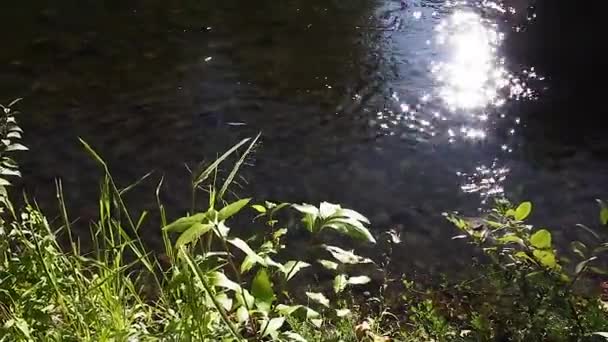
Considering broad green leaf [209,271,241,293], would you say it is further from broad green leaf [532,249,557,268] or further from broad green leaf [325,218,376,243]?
broad green leaf [532,249,557,268]

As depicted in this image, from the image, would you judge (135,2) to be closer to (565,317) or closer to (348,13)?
(348,13)

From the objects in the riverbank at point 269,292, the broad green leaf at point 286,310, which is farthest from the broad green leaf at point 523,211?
the broad green leaf at point 286,310

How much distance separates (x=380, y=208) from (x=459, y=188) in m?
0.36

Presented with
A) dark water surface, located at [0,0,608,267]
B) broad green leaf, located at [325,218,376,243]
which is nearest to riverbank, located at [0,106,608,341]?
broad green leaf, located at [325,218,376,243]

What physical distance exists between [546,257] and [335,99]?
218 cm

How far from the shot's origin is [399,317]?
2488mm

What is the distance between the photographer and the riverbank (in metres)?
1.68

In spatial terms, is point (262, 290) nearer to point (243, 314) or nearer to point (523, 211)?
point (243, 314)

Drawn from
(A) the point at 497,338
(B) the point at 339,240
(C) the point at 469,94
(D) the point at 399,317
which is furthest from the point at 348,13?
(A) the point at 497,338

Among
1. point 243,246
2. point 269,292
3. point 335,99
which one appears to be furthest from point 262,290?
point 335,99

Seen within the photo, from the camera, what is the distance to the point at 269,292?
1.66 m

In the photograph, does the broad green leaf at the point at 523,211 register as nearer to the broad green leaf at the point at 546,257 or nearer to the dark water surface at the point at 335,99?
the broad green leaf at the point at 546,257

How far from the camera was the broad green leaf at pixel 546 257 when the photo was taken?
175 centimetres

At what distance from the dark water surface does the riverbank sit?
0.47 m
